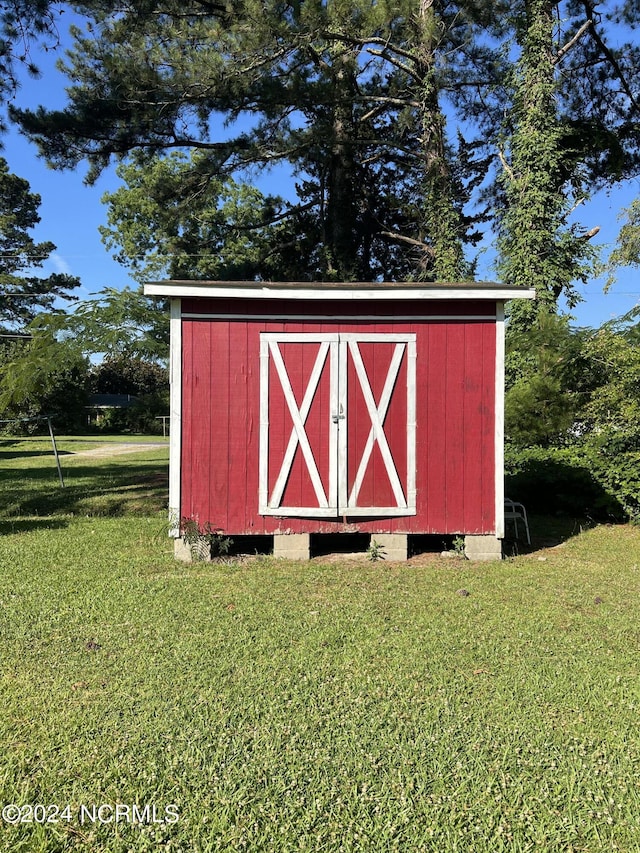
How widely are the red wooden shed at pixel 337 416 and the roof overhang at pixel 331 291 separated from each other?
0.10 meters

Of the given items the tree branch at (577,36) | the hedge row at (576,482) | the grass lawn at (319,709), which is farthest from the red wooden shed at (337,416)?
the tree branch at (577,36)

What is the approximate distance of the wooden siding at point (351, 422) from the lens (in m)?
5.74

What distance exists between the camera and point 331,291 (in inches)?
222

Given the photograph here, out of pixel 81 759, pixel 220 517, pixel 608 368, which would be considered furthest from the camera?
pixel 608 368

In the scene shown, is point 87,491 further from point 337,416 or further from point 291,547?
point 337,416

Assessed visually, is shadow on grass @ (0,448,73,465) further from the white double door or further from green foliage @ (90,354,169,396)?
green foliage @ (90,354,169,396)

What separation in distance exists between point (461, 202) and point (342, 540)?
12477mm

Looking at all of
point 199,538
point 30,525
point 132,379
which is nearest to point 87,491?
point 30,525

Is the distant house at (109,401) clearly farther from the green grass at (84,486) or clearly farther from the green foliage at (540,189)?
the green foliage at (540,189)

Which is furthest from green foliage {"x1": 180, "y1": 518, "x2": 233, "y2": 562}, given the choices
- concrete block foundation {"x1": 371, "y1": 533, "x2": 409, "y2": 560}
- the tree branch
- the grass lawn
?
the tree branch

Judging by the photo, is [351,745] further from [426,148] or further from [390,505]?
[426,148]

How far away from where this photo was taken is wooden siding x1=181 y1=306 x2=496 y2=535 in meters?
5.74

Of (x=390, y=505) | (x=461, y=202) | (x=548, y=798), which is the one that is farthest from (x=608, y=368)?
(x=461, y=202)

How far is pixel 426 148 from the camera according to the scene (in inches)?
532
